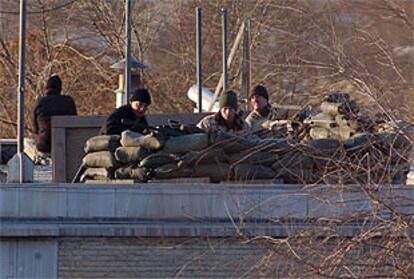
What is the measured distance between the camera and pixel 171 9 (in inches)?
1389

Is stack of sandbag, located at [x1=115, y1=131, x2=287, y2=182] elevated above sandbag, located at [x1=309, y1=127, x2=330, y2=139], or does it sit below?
below

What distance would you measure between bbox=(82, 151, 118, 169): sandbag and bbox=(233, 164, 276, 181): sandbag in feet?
3.86

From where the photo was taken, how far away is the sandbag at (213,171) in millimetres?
11594

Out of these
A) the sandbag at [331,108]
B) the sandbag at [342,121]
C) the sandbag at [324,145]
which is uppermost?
the sandbag at [331,108]

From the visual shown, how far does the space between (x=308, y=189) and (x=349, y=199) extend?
A: 31 centimetres

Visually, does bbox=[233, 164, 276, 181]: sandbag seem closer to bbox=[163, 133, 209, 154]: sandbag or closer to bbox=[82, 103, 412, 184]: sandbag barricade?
bbox=[82, 103, 412, 184]: sandbag barricade

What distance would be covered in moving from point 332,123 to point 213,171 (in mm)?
1319

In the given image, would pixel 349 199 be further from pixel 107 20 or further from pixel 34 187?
pixel 107 20

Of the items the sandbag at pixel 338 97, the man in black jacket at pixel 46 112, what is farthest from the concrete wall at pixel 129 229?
the man in black jacket at pixel 46 112

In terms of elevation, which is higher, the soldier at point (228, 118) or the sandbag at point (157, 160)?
the soldier at point (228, 118)

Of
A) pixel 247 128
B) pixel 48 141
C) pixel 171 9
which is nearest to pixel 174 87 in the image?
pixel 171 9

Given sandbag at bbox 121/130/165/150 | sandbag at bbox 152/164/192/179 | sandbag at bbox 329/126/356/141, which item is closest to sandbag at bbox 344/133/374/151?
sandbag at bbox 329/126/356/141

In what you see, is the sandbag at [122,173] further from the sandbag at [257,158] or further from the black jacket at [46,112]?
the black jacket at [46,112]

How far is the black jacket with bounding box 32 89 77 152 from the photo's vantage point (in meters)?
16.0
